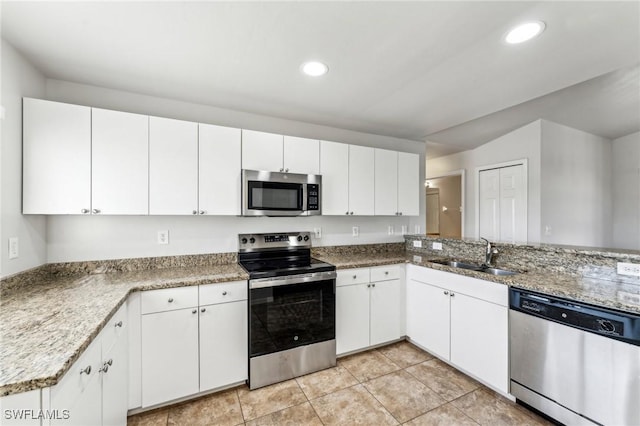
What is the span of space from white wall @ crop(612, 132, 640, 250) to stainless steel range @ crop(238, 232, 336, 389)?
5.45 meters

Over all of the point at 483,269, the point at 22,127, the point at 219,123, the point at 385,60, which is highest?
the point at 385,60

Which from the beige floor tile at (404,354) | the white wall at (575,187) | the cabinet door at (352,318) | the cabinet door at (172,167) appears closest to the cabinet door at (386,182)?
the cabinet door at (352,318)

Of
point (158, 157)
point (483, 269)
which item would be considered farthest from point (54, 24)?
point (483, 269)

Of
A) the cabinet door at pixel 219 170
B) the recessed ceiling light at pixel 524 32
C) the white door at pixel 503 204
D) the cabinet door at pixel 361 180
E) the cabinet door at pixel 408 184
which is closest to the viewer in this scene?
the recessed ceiling light at pixel 524 32

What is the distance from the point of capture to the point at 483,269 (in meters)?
2.51

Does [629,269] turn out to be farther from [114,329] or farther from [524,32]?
[114,329]

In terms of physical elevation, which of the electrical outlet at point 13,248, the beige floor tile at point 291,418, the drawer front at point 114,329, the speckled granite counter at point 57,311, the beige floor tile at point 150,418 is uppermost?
the electrical outlet at point 13,248

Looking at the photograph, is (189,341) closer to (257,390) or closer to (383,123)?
(257,390)

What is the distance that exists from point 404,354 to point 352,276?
957 millimetres

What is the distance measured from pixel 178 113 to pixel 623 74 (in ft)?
14.4

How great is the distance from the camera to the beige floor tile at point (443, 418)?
1.78 meters

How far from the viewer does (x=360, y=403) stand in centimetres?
198

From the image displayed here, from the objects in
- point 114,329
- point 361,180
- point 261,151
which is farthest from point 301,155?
point 114,329

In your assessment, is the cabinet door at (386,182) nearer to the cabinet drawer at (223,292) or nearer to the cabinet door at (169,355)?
the cabinet drawer at (223,292)
